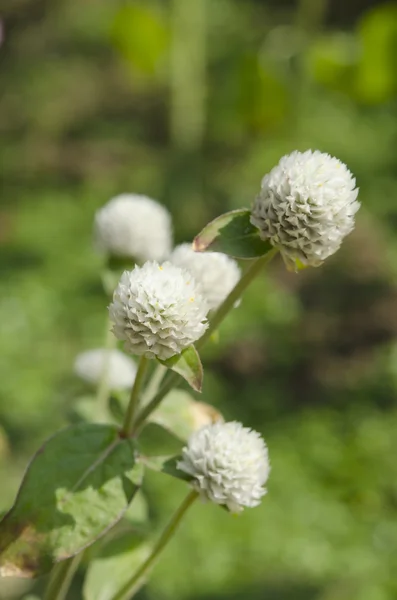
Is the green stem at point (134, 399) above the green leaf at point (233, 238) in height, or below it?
below

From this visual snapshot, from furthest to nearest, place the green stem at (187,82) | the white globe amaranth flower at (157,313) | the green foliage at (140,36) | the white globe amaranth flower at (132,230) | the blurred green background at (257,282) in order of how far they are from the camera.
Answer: the green stem at (187,82) → the green foliage at (140,36) → the blurred green background at (257,282) → the white globe amaranth flower at (132,230) → the white globe amaranth flower at (157,313)

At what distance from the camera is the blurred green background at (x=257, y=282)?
1521 mm

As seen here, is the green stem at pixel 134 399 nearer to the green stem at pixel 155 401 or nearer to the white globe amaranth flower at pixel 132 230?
the green stem at pixel 155 401

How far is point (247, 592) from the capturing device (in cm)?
141

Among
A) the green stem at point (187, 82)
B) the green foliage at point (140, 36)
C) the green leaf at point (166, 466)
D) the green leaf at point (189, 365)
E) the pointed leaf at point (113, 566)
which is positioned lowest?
the green stem at point (187, 82)

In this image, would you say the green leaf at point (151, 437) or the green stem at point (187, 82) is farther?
the green stem at point (187, 82)

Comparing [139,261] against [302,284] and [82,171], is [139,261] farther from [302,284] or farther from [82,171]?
[82,171]

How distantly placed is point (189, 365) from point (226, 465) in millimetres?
88

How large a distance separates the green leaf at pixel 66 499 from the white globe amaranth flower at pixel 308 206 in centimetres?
19

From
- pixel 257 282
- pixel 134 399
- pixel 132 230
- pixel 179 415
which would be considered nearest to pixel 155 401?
pixel 134 399

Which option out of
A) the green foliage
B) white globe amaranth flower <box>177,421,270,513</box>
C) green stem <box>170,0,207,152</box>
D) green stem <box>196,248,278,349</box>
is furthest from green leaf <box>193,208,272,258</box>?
green stem <box>170,0,207,152</box>

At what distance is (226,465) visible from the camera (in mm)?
596

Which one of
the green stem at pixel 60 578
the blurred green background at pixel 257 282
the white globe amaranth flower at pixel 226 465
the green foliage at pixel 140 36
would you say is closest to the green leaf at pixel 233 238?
the white globe amaranth flower at pixel 226 465

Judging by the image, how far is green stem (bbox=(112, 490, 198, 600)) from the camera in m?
0.63
